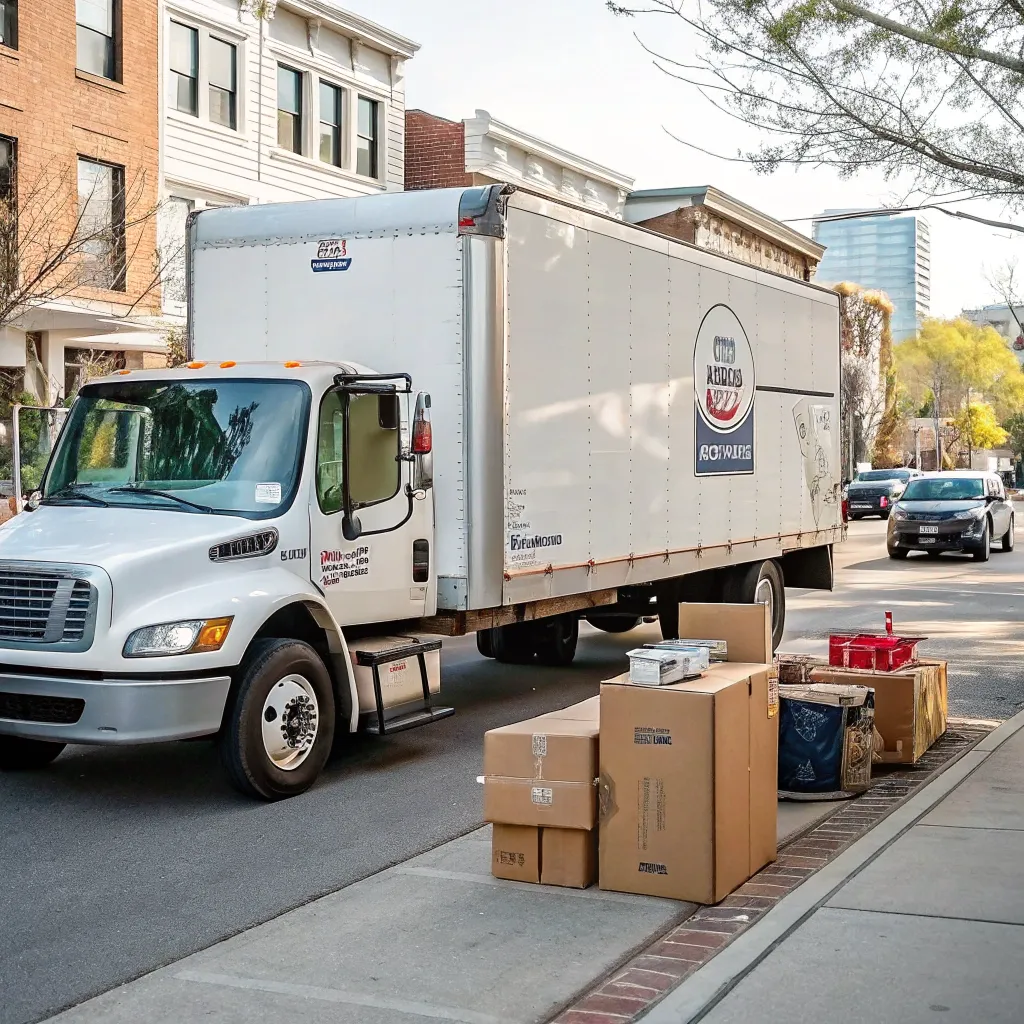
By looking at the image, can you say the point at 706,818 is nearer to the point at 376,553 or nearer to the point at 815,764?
the point at 815,764

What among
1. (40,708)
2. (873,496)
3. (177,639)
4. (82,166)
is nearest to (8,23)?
(82,166)

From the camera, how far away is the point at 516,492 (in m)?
9.56

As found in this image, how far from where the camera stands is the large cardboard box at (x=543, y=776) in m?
6.07

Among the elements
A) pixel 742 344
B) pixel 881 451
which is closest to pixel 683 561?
pixel 742 344

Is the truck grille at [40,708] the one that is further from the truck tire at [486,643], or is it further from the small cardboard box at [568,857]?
the truck tire at [486,643]

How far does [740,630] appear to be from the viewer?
685 centimetres

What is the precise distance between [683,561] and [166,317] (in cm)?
1659

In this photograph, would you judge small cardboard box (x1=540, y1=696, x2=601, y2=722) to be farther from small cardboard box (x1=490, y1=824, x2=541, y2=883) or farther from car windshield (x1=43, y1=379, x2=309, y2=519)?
car windshield (x1=43, y1=379, x2=309, y2=519)

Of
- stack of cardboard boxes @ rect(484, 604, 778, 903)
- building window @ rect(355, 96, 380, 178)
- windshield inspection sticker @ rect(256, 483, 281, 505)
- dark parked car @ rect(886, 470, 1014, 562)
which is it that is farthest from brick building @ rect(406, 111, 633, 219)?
stack of cardboard boxes @ rect(484, 604, 778, 903)

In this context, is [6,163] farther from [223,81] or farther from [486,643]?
[486,643]

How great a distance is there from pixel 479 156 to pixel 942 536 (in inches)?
544

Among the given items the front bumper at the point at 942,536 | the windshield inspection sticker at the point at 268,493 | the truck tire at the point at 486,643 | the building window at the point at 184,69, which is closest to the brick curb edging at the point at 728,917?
the windshield inspection sticker at the point at 268,493

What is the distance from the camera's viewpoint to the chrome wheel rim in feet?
26.0

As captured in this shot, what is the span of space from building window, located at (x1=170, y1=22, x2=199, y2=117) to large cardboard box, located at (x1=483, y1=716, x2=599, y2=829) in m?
23.2
